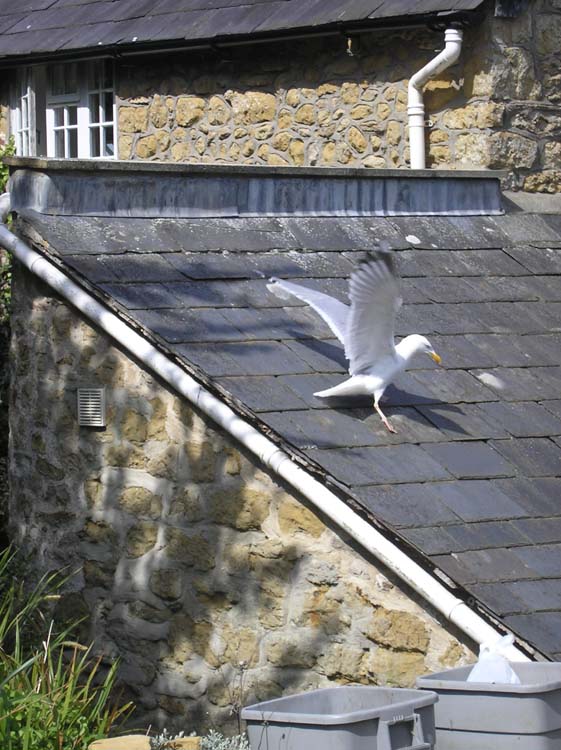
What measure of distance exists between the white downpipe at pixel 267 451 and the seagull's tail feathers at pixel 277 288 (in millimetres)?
709

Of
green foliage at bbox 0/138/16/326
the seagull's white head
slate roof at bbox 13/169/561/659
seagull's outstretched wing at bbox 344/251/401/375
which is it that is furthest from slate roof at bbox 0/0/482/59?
seagull's outstretched wing at bbox 344/251/401/375

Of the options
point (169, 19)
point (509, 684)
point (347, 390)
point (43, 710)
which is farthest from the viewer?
point (169, 19)

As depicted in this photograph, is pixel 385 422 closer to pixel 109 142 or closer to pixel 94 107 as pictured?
pixel 109 142

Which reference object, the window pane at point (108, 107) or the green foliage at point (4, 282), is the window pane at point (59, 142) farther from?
the green foliage at point (4, 282)

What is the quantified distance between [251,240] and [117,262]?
0.90 m

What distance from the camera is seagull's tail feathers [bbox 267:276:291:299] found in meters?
6.67

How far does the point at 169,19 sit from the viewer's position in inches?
432

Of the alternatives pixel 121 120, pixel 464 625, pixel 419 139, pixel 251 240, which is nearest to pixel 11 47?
pixel 121 120

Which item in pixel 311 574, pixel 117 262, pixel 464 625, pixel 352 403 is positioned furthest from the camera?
pixel 117 262

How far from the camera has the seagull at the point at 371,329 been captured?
19.6 ft

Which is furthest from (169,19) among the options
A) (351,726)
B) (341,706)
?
(351,726)

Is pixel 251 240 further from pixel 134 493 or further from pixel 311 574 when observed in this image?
pixel 311 574

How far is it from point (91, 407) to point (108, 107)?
583 centimetres

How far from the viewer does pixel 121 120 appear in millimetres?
11680
